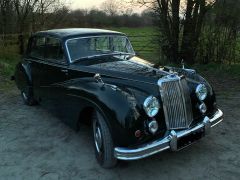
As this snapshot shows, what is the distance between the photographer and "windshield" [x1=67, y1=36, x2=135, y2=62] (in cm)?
554

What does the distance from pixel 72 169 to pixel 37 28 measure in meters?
14.5

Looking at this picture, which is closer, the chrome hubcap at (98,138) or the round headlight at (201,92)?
the chrome hubcap at (98,138)

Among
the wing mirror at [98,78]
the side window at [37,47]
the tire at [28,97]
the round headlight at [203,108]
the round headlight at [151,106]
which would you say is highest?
the side window at [37,47]

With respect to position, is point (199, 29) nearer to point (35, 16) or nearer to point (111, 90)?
point (111, 90)

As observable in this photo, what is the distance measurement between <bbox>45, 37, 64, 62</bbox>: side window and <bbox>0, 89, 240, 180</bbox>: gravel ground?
4.05 ft

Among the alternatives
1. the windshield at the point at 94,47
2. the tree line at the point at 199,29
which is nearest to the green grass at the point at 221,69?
the tree line at the point at 199,29

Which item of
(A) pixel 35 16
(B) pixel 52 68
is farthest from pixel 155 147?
(A) pixel 35 16

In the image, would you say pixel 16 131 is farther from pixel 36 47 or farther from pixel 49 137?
pixel 36 47

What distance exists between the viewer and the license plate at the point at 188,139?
163 inches

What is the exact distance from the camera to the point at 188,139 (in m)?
4.25

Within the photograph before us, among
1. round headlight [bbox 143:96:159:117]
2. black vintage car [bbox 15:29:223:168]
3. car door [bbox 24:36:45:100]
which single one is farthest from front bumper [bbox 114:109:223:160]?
car door [bbox 24:36:45:100]

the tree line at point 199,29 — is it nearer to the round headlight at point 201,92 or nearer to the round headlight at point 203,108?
the round headlight at point 201,92

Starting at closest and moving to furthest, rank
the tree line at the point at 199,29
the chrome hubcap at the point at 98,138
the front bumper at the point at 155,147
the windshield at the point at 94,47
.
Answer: the front bumper at the point at 155,147 → the chrome hubcap at the point at 98,138 → the windshield at the point at 94,47 → the tree line at the point at 199,29

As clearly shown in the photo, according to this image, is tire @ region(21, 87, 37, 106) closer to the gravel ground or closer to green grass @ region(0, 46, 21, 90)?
the gravel ground
